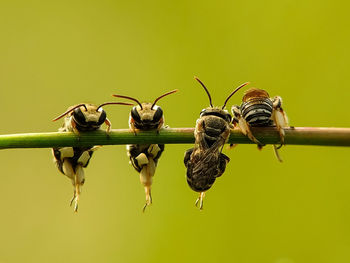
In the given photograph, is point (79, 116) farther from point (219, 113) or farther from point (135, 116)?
point (219, 113)

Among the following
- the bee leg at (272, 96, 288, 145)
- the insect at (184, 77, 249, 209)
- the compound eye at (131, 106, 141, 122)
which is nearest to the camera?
the bee leg at (272, 96, 288, 145)

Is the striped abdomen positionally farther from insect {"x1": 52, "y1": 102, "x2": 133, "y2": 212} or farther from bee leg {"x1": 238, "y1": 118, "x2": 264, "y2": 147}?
insect {"x1": 52, "y1": 102, "x2": 133, "y2": 212}

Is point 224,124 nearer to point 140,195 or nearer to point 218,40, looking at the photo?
point 140,195

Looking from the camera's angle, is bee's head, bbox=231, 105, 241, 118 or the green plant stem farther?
bee's head, bbox=231, 105, 241, 118

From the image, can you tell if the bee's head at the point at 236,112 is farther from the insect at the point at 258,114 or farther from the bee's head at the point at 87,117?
the bee's head at the point at 87,117

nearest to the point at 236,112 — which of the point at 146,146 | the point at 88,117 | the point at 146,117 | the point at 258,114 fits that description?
the point at 258,114

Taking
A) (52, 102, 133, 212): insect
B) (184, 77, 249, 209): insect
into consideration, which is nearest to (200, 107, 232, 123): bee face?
(184, 77, 249, 209): insect

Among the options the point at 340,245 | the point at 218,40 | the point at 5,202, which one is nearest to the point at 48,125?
the point at 5,202
